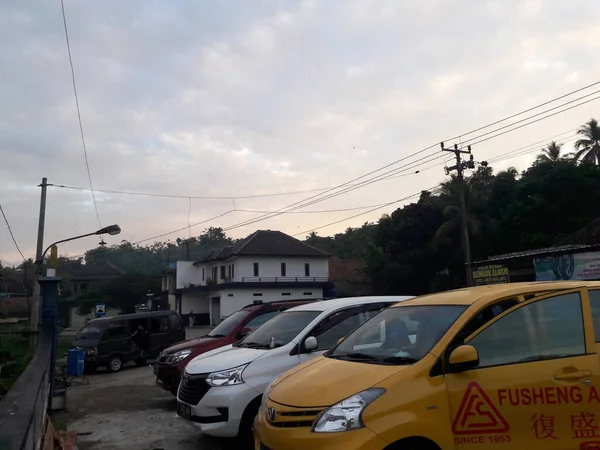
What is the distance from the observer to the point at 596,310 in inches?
186

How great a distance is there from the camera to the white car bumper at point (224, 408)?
628cm

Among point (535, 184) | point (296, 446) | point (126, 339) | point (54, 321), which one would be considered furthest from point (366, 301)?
point (535, 184)

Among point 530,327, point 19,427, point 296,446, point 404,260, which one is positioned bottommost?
point 296,446

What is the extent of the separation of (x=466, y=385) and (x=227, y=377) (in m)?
3.30

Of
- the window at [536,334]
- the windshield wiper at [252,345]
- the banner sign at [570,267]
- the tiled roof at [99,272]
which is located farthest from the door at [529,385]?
the tiled roof at [99,272]

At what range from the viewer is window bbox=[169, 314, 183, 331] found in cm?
1943

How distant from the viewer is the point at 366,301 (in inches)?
303

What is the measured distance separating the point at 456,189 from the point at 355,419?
4161 cm

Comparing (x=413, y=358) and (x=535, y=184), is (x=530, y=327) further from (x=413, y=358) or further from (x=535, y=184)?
(x=535, y=184)

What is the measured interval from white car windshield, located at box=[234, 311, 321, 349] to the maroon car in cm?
162

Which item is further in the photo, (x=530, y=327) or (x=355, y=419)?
(x=530, y=327)

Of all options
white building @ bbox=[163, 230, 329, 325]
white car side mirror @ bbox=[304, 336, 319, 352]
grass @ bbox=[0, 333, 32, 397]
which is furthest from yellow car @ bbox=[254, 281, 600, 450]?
white building @ bbox=[163, 230, 329, 325]

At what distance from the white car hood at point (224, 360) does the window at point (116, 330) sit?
37.5 feet

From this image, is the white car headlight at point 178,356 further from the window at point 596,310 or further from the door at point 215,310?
the door at point 215,310
